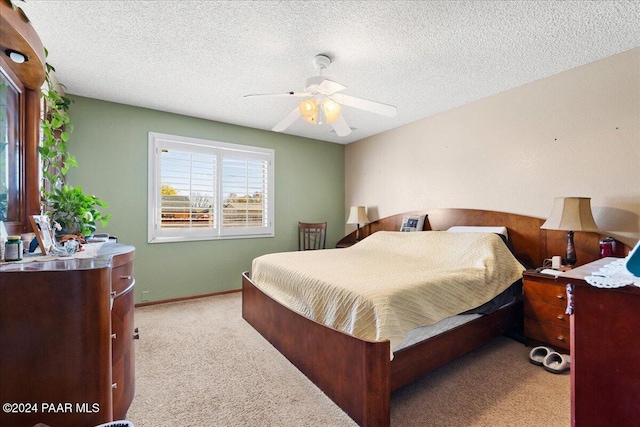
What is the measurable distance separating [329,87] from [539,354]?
8.80 ft

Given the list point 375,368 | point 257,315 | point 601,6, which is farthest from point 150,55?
point 601,6

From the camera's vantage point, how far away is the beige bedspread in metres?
1.70

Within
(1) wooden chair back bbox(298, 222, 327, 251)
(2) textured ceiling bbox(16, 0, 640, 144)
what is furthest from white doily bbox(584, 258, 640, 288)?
(1) wooden chair back bbox(298, 222, 327, 251)

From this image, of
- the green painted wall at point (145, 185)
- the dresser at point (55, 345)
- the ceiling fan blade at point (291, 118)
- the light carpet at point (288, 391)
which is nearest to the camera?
the dresser at point (55, 345)

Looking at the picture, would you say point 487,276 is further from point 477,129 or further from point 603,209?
point 477,129

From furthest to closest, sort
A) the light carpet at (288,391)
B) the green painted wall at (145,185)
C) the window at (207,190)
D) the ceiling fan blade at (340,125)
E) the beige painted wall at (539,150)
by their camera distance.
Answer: the window at (207,190)
the green painted wall at (145,185)
the ceiling fan blade at (340,125)
the beige painted wall at (539,150)
the light carpet at (288,391)

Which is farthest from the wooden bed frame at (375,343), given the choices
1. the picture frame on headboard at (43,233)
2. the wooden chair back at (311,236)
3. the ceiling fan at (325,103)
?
the wooden chair back at (311,236)

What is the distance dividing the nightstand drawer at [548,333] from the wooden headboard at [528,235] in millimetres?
687

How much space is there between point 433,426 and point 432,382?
0.44m

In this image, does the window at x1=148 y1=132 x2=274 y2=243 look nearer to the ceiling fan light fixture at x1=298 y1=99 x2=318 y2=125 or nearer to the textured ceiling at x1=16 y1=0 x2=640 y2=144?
the textured ceiling at x1=16 y1=0 x2=640 y2=144

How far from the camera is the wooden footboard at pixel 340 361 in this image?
4.99ft

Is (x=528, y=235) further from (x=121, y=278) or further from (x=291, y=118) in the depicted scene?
(x=121, y=278)

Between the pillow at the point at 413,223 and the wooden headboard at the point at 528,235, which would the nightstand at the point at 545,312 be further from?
the pillow at the point at 413,223

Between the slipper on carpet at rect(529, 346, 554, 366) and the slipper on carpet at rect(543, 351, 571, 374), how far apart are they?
0.12ft
